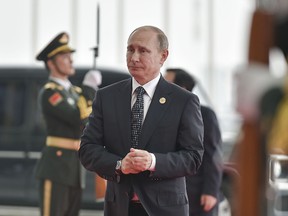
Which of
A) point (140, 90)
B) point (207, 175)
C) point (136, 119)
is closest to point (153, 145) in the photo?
point (136, 119)

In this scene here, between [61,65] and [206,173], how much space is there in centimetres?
143

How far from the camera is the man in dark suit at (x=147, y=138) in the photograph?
5.50 meters

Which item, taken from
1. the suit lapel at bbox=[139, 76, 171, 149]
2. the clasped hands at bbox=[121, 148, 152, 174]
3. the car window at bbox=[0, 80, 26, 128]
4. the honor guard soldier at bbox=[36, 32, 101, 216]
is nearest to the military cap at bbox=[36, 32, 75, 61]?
the honor guard soldier at bbox=[36, 32, 101, 216]

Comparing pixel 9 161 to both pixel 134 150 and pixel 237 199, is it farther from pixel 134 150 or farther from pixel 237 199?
pixel 237 199

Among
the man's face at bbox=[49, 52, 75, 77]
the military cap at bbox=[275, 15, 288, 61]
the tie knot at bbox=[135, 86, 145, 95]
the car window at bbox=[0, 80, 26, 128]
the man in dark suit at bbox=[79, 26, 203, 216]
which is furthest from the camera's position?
the car window at bbox=[0, 80, 26, 128]

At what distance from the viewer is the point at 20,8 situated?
12922 mm

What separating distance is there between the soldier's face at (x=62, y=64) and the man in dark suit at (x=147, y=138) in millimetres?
2215

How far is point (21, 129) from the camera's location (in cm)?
1170

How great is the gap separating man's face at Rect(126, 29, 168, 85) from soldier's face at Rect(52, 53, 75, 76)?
7.43 ft

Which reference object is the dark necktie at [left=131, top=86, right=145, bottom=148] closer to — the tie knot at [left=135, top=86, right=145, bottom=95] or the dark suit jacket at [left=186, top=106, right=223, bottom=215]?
the tie knot at [left=135, top=86, right=145, bottom=95]

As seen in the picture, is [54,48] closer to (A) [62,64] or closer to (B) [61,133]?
(A) [62,64]

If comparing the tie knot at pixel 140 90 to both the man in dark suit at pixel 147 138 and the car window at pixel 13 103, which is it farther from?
the car window at pixel 13 103

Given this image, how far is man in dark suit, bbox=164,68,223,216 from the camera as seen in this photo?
705cm

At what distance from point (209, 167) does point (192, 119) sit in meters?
1.56
